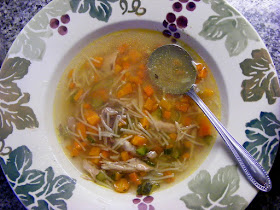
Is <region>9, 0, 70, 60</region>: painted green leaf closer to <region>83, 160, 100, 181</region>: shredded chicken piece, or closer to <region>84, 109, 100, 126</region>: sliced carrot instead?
<region>84, 109, 100, 126</region>: sliced carrot

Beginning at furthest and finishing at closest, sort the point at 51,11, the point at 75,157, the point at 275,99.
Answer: the point at 75,157 < the point at 51,11 < the point at 275,99

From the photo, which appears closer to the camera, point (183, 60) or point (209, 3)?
point (209, 3)

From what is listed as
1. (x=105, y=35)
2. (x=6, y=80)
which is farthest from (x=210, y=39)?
(x=6, y=80)

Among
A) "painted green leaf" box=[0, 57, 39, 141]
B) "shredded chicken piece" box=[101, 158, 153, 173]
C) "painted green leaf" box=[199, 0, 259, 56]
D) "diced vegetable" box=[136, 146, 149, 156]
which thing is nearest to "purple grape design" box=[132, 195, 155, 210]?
"shredded chicken piece" box=[101, 158, 153, 173]

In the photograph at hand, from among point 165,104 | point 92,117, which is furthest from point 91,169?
point 165,104

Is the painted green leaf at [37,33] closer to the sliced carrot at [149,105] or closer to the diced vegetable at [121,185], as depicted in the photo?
the sliced carrot at [149,105]

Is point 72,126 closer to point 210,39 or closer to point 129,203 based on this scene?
point 129,203

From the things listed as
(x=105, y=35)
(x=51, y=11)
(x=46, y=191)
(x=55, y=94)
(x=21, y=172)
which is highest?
(x=51, y=11)
